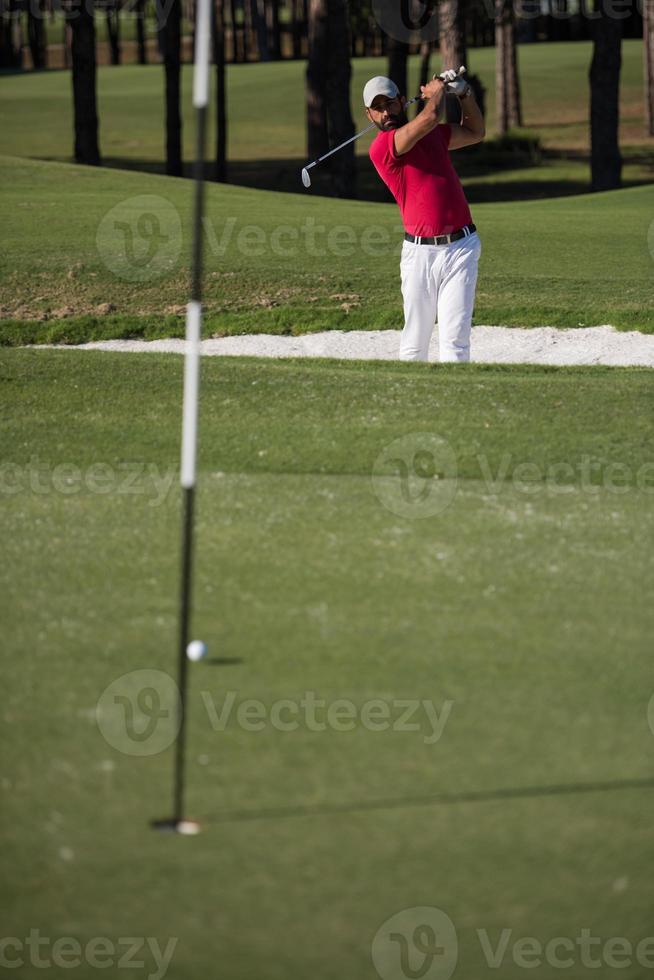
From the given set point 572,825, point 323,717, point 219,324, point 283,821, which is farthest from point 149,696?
point 219,324

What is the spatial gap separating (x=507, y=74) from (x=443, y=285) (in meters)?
35.3

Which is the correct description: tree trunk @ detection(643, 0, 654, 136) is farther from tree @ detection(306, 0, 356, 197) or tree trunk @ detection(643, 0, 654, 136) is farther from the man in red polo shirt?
the man in red polo shirt

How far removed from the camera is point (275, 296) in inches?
549

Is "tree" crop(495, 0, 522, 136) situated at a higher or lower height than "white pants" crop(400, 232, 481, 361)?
higher

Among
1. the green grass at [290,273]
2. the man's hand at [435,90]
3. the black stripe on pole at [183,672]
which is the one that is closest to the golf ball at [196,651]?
the black stripe on pole at [183,672]

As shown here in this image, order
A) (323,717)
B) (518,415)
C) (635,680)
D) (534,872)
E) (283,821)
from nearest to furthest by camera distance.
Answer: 1. (534,872)
2. (283,821)
3. (323,717)
4. (635,680)
5. (518,415)

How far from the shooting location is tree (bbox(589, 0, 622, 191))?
2391 centimetres

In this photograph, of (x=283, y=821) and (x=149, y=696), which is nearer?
(x=283, y=821)

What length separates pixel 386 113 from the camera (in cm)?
915

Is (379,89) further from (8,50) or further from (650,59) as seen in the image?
(8,50)

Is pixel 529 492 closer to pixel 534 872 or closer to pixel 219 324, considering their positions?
pixel 534 872

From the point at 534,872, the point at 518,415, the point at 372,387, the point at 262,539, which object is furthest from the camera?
the point at 372,387

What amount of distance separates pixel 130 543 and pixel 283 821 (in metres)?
2.70

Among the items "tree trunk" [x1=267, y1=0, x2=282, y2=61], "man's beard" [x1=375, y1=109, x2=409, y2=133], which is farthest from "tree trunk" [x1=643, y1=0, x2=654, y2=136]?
"tree trunk" [x1=267, y1=0, x2=282, y2=61]
